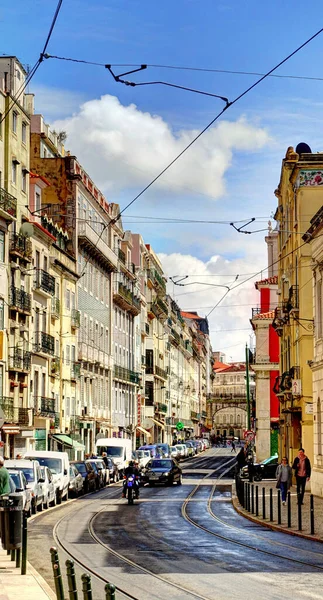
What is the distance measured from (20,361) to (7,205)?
7.40 meters

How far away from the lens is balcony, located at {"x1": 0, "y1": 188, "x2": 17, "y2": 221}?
161 ft

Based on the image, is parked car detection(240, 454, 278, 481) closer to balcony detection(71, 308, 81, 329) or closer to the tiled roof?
balcony detection(71, 308, 81, 329)

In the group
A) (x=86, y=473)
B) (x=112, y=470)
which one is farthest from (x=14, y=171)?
(x=112, y=470)

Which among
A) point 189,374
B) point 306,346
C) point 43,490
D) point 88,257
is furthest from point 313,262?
point 189,374

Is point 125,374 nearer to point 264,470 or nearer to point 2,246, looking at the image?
point 264,470

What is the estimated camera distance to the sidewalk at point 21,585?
562 inches

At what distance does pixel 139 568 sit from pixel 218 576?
5.66 ft

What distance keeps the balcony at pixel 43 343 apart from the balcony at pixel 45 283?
219cm

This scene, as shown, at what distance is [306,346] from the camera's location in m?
48.3

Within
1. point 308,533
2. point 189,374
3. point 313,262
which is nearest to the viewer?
point 308,533

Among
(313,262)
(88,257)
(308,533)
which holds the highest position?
(88,257)

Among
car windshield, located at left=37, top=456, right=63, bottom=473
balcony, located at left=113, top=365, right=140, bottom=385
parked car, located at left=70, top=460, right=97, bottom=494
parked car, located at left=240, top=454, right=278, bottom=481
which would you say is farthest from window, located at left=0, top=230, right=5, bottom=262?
balcony, located at left=113, top=365, right=140, bottom=385

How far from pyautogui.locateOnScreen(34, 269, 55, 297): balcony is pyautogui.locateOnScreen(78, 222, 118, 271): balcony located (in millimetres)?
11000

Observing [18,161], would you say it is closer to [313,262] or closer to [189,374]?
[313,262]
